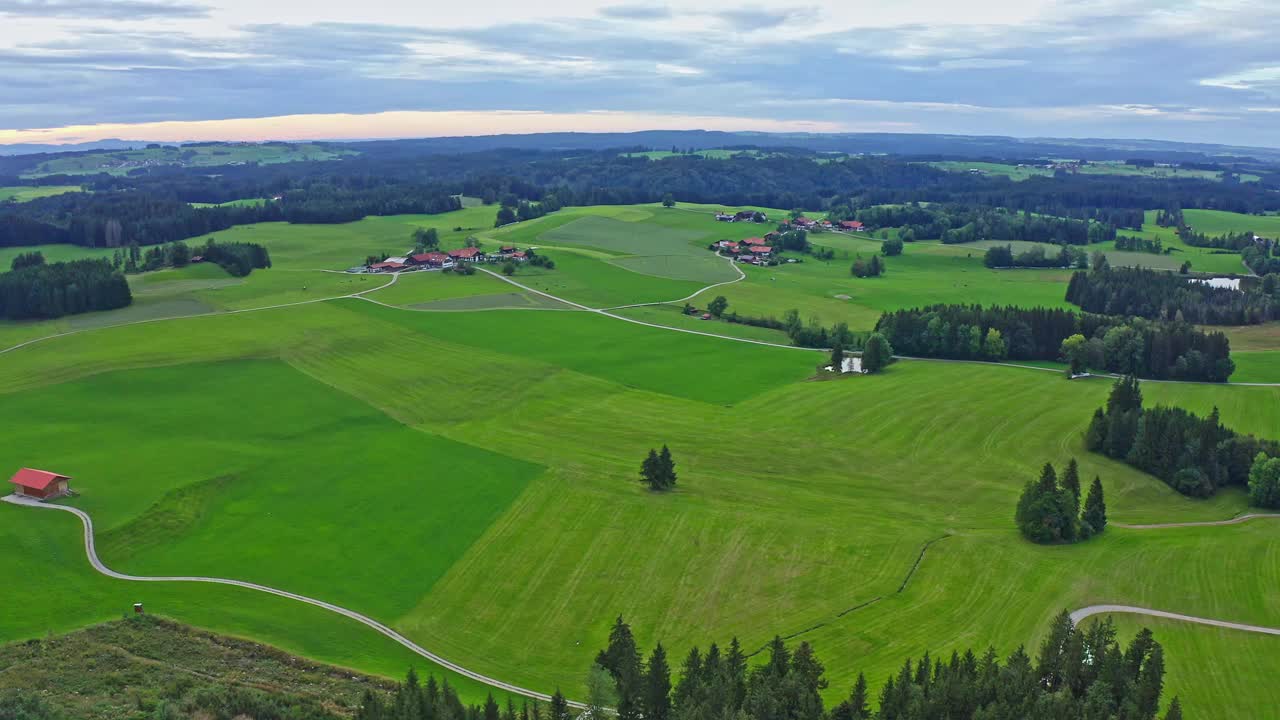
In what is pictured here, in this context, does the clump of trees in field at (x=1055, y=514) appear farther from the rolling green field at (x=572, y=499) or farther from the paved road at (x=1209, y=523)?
the paved road at (x=1209, y=523)

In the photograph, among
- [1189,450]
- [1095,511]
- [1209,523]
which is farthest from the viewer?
[1189,450]

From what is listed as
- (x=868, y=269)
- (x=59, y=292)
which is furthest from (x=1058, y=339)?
(x=59, y=292)

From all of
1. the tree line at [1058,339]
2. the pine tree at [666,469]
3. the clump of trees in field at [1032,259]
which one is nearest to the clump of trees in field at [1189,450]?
the tree line at [1058,339]

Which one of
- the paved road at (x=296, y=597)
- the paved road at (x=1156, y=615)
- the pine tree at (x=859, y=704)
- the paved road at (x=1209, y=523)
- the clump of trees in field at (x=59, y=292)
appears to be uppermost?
the clump of trees in field at (x=59, y=292)

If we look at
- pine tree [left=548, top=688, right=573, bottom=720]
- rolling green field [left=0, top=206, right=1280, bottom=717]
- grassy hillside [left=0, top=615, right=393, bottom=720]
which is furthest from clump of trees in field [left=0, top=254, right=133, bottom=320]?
pine tree [left=548, top=688, right=573, bottom=720]

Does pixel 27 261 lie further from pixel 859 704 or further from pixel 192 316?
pixel 859 704

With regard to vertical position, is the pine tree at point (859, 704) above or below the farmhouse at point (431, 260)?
below

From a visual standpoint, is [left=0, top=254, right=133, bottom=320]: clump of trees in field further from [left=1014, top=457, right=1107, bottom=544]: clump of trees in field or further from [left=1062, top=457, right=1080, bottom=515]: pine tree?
[left=1062, top=457, right=1080, bottom=515]: pine tree
